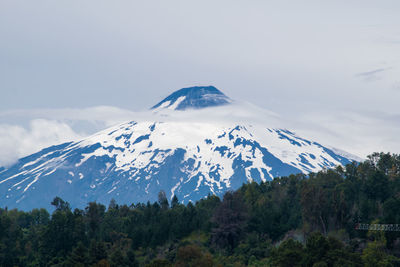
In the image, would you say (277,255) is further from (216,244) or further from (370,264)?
(216,244)

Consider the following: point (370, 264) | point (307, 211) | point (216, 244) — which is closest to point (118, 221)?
point (216, 244)

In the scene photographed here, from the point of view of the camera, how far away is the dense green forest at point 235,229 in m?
102

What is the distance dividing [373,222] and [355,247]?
21.2ft

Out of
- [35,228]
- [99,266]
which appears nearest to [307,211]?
[99,266]

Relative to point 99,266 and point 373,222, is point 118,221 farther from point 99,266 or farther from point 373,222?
point 373,222

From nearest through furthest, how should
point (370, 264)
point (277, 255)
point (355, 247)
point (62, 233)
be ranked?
point (370, 264) → point (277, 255) → point (355, 247) → point (62, 233)

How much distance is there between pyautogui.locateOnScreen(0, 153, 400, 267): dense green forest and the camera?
102 meters

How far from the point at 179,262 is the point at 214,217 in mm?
32908

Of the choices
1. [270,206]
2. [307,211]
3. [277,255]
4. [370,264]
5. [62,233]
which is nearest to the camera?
[370,264]

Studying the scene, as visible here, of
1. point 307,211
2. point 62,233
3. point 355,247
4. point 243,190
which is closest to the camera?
point 355,247

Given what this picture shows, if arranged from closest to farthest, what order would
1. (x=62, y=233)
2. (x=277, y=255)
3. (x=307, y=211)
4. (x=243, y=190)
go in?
(x=277, y=255) → (x=307, y=211) → (x=62, y=233) → (x=243, y=190)

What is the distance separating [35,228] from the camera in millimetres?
137500

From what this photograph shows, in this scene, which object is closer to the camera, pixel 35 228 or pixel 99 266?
pixel 99 266

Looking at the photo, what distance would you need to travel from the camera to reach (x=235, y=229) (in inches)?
4668
